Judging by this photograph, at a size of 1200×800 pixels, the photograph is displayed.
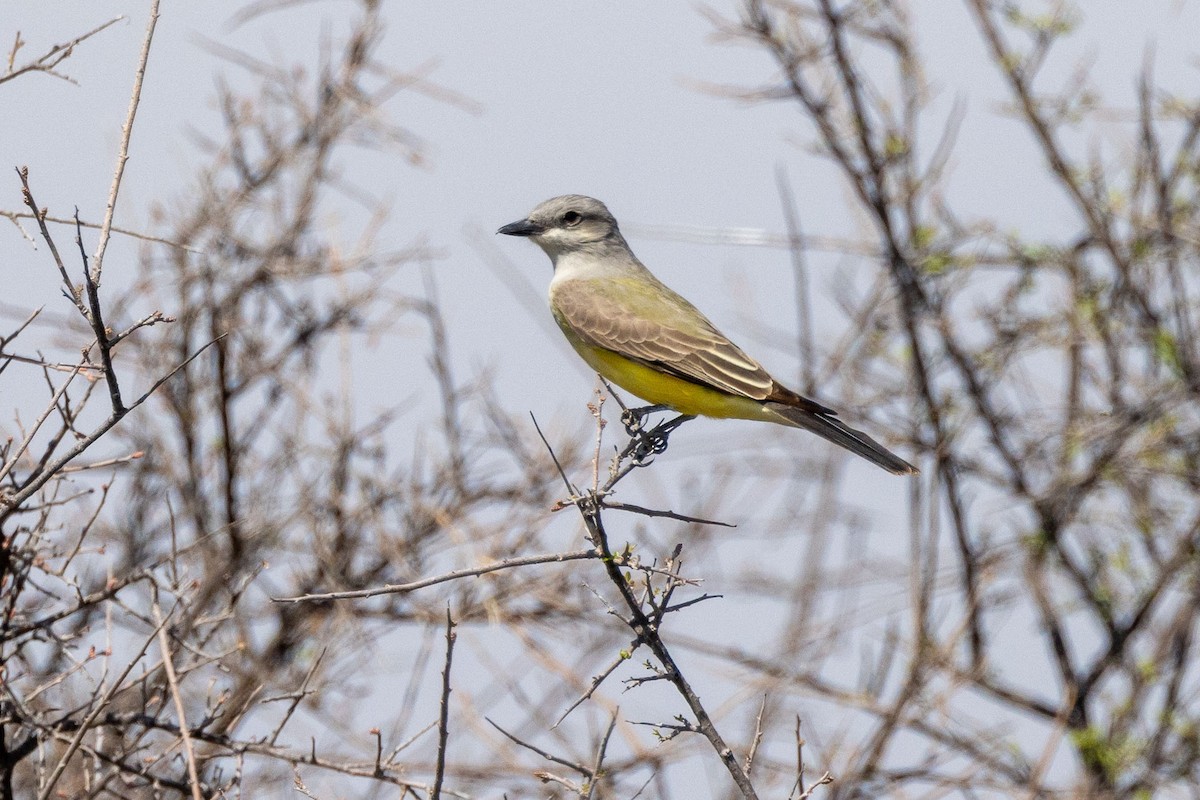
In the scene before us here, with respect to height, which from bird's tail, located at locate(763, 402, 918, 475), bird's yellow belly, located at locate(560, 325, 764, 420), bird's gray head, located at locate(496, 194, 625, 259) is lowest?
bird's tail, located at locate(763, 402, 918, 475)

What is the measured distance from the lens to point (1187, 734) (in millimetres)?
7953

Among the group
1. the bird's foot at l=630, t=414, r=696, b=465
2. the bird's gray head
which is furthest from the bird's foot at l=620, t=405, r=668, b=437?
the bird's gray head

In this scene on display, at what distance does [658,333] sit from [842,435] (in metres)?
Result: 1.05

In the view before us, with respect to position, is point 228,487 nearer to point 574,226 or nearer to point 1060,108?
point 574,226

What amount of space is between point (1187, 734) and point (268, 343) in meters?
5.36

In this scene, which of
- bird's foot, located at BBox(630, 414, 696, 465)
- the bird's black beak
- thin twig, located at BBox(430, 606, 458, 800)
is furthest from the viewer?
the bird's black beak

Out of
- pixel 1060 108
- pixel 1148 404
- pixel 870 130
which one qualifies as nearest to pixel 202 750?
pixel 870 130

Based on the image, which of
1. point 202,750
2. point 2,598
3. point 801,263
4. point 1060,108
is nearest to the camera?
point 2,598

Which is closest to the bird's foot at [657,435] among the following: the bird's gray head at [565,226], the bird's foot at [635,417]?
the bird's foot at [635,417]

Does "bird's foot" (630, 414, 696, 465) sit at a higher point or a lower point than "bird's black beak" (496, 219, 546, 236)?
lower

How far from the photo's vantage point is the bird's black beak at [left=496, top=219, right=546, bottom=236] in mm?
7520

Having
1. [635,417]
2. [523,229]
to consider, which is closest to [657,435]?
[635,417]

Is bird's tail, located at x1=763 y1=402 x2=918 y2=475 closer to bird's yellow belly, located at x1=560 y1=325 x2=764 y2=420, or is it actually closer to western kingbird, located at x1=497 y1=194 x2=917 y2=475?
western kingbird, located at x1=497 y1=194 x2=917 y2=475

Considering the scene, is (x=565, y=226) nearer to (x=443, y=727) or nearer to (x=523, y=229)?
(x=523, y=229)
